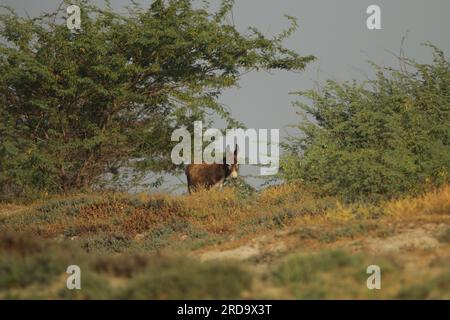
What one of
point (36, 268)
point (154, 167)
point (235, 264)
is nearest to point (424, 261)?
point (235, 264)

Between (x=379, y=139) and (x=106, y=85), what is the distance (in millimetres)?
9762

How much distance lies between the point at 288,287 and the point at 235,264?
86cm

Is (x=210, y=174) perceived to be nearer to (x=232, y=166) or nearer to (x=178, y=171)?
(x=232, y=166)

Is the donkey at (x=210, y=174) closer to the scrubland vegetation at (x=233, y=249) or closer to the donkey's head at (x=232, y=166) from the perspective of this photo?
the donkey's head at (x=232, y=166)

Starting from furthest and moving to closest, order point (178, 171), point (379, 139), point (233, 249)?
1. point (178, 171)
2. point (379, 139)
3. point (233, 249)

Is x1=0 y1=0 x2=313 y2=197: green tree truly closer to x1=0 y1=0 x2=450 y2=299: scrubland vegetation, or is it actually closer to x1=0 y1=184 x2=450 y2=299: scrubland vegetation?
x1=0 y1=0 x2=450 y2=299: scrubland vegetation

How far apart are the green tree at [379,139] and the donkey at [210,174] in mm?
1984

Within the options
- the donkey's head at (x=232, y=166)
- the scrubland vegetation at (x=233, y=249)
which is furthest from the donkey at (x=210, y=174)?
the scrubland vegetation at (x=233, y=249)

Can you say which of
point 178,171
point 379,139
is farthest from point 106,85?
point 379,139

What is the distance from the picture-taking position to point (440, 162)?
18312 millimetres

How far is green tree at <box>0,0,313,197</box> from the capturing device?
25.0 meters

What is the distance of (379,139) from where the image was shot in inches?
821

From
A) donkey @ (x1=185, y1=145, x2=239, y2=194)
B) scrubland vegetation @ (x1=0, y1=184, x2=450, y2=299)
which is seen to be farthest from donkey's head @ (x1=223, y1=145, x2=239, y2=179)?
scrubland vegetation @ (x1=0, y1=184, x2=450, y2=299)

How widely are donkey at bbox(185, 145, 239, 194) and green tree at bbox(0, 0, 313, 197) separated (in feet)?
7.47
